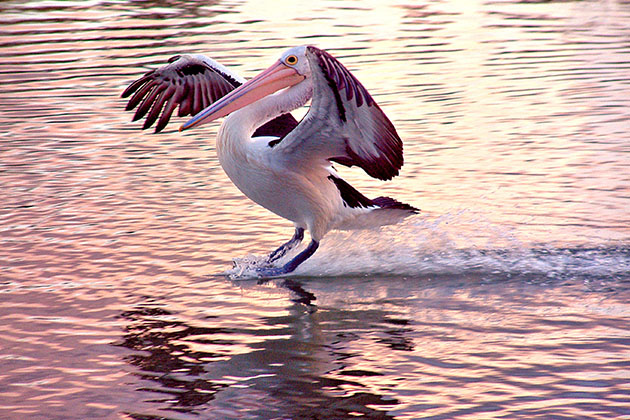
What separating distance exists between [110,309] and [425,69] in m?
8.99

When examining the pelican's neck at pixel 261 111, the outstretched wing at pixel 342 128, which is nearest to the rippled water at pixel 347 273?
the outstretched wing at pixel 342 128

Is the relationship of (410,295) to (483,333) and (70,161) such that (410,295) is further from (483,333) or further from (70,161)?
(70,161)

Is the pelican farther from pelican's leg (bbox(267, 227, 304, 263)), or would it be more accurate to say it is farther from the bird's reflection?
the bird's reflection

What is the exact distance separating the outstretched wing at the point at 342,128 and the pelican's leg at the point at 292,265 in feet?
2.34

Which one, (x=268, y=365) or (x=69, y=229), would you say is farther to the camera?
(x=69, y=229)

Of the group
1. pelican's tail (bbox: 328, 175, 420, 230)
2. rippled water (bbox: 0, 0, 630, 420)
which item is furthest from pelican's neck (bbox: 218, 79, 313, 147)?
rippled water (bbox: 0, 0, 630, 420)

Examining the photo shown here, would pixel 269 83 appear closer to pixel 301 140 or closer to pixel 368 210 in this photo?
pixel 301 140

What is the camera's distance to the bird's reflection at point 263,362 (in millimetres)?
4586

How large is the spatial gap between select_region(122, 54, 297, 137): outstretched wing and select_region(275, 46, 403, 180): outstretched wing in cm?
98

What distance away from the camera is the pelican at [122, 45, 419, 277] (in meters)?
5.78

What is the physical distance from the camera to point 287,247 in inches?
268

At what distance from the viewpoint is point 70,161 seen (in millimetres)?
9773

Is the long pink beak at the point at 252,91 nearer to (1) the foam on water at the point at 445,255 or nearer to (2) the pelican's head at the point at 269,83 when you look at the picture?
(2) the pelican's head at the point at 269,83

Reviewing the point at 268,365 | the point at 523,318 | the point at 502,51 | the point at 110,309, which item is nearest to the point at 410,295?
the point at 523,318
